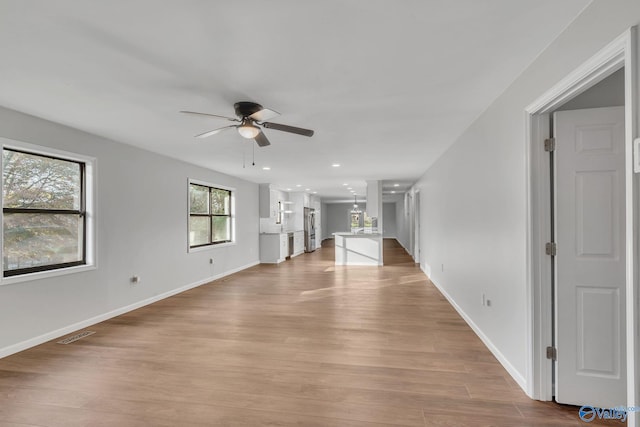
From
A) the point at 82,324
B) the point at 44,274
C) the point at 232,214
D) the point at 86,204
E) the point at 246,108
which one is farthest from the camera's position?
the point at 232,214

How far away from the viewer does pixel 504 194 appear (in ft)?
8.30

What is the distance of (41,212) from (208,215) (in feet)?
10.9

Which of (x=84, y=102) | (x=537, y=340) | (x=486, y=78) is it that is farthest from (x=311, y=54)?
(x=537, y=340)

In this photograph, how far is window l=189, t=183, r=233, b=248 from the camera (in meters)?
6.03

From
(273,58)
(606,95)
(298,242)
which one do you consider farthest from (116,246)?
(298,242)

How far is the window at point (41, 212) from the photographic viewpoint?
2984 millimetres

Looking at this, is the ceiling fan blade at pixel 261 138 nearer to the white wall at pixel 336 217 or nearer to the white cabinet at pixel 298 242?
the white cabinet at pixel 298 242

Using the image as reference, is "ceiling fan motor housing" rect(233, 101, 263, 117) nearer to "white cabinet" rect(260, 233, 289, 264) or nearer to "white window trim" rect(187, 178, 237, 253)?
"white window trim" rect(187, 178, 237, 253)

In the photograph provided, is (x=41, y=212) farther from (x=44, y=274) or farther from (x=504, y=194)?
(x=504, y=194)

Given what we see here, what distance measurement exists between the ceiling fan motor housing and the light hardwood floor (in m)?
2.28

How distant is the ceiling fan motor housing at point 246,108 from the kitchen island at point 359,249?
6.11 metres

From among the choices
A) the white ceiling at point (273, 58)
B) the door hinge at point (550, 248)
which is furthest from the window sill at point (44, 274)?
the door hinge at point (550, 248)

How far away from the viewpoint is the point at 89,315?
3.71 metres

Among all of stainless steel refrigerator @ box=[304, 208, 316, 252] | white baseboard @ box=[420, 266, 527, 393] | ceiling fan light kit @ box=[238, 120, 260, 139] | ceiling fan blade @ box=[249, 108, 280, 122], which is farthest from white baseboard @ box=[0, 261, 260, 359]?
stainless steel refrigerator @ box=[304, 208, 316, 252]
